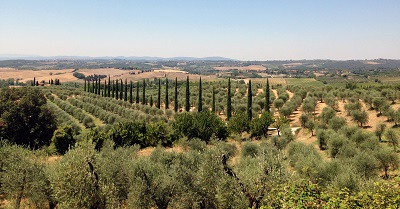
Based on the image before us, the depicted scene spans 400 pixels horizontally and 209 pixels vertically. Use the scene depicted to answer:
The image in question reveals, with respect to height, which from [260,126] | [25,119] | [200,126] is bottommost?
[260,126]

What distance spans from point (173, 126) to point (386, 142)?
31482 millimetres

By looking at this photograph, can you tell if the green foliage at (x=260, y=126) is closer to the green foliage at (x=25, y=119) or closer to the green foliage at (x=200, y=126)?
the green foliage at (x=200, y=126)

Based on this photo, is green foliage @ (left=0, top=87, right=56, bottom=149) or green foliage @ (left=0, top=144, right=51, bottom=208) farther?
green foliage @ (left=0, top=87, right=56, bottom=149)

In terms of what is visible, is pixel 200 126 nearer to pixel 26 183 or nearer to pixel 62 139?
pixel 62 139

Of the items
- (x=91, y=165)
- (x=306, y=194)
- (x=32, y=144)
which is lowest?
(x=32, y=144)

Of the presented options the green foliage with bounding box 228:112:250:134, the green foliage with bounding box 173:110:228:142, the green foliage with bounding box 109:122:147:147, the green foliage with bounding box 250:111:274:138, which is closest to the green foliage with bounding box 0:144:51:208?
the green foliage with bounding box 109:122:147:147

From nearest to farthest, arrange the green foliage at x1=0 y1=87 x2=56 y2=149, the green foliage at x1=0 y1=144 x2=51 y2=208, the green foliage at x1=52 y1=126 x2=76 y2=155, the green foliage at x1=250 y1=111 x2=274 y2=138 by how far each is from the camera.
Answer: the green foliage at x1=0 y1=144 x2=51 y2=208 → the green foliage at x1=52 y1=126 x2=76 y2=155 → the green foliage at x1=0 y1=87 x2=56 y2=149 → the green foliage at x1=250 y1=111 x2=274 y2=138

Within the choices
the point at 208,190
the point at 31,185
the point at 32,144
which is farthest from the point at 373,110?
the point at 32,144

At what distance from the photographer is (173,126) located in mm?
47812

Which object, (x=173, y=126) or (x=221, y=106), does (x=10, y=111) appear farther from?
(x=221, y=106)

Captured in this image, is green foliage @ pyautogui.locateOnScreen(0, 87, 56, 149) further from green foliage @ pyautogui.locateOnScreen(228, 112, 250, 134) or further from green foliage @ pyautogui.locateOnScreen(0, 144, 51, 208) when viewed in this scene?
green foliage @ pyautogui.locateOnScreen(228, 112, 250, 134)

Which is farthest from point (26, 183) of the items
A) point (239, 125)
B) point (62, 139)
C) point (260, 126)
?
point (260, 126)

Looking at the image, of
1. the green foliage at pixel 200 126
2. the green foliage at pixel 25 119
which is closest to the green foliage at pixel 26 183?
the green foliage at pixel 200 126

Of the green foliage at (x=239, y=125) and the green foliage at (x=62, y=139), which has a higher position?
the green foliage at (x=239, y=125)
